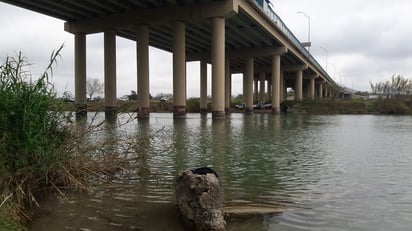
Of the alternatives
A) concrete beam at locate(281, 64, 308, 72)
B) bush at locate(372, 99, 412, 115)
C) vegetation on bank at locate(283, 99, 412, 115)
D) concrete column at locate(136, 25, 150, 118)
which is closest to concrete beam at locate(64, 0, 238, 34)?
concrete column at locate(136, 25, 150, 118)

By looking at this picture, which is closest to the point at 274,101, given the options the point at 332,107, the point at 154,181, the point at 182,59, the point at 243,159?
the point at 332,107

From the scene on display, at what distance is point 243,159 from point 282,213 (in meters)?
6.17

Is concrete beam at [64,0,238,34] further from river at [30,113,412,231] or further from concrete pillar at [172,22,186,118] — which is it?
river at [30,113,412,231]

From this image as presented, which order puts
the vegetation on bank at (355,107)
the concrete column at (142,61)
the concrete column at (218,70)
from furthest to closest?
the vegetation on bank at (355,107) < the concrete column at (142,61) < the concrete column at (218,70)

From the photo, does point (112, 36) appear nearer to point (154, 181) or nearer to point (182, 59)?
point (182, 59)

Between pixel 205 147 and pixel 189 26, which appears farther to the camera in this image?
pixel 189 26

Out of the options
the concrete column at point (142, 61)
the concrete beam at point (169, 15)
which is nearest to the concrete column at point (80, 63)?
the concrete beam at point (169, 15)

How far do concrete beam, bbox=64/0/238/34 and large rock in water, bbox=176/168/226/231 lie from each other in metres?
36.2

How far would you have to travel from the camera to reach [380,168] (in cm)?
1176

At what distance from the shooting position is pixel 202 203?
19.2 feet

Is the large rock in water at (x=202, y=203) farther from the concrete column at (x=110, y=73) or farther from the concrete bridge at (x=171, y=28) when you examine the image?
the concrete column at (x=110, y=73)

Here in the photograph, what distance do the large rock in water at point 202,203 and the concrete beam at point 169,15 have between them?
119 ft

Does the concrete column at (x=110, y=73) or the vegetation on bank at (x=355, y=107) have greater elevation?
the concrete column at (x=110, y=73)

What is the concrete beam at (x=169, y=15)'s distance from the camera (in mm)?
41500
